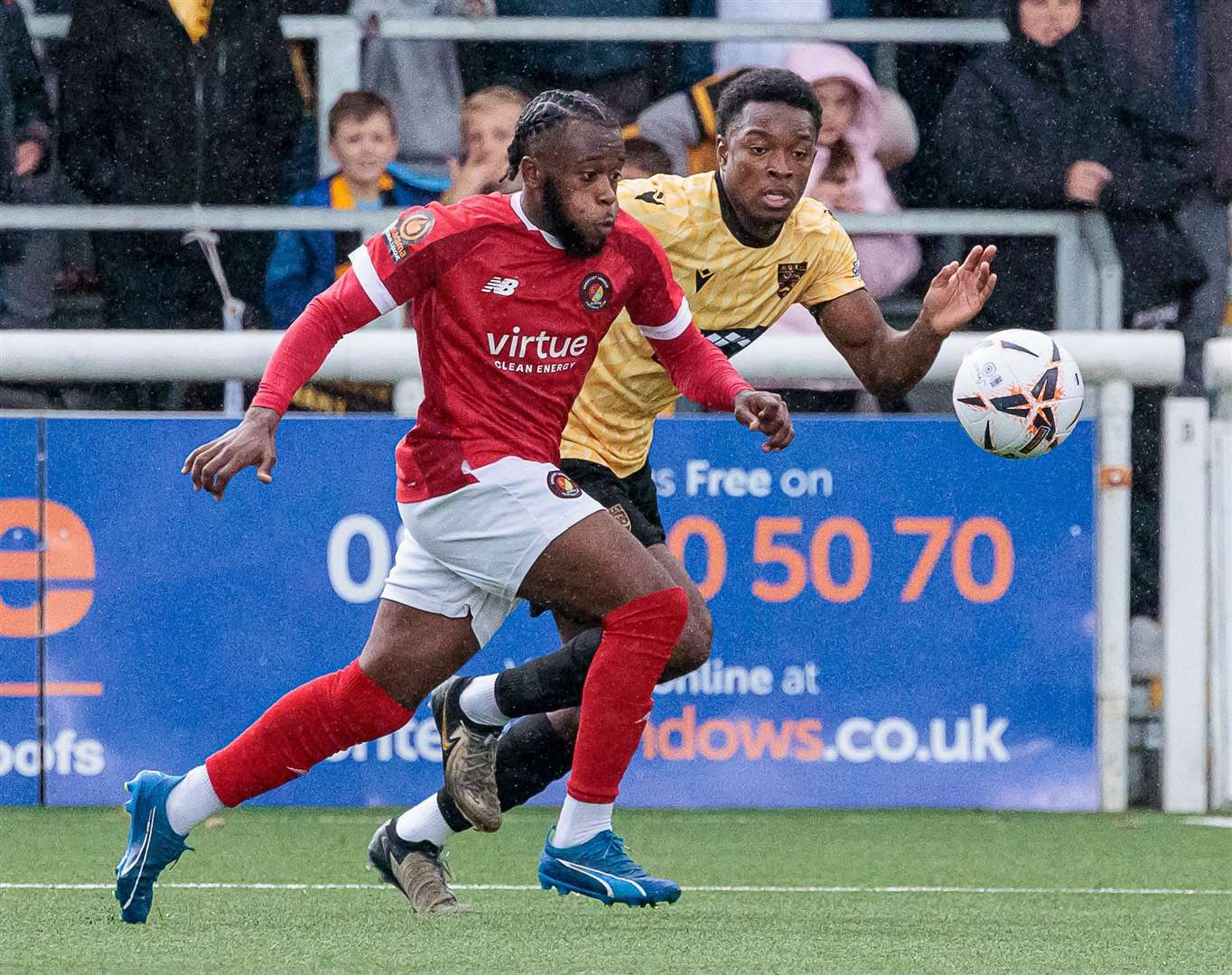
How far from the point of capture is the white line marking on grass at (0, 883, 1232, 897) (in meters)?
5.33

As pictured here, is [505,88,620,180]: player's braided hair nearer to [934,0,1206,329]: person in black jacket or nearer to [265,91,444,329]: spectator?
[265,91,444,329]: spectator

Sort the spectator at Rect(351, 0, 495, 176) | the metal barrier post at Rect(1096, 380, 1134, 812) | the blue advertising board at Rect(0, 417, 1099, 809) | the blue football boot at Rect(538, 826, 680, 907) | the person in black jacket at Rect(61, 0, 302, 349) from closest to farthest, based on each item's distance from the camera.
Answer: the blue football boot at Rect(538, 826, 680, 907), the blue advertising board at Rect(0, 417, 1099, 809), the metal barrier post at Rect(1096, 380, 1134, 812), the person in black jacket at Rect(61, 0, 302, 349), the spectator at Rect(351, 0, 495, 176)

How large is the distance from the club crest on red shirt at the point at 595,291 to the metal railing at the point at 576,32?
12.0 ft

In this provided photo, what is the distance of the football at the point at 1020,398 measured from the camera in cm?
521

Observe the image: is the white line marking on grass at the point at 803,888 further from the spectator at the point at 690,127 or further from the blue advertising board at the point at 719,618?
the spectator at the point at 690,127

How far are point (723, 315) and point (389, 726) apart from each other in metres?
1.38

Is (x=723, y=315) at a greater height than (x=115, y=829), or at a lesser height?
greater

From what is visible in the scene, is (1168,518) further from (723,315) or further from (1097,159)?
(723,315)

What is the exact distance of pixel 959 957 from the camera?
4.18 m

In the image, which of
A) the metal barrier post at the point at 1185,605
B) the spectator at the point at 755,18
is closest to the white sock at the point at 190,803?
the metal barrier post at the point at 1185,605

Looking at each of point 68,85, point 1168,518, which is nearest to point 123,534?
point 68,85

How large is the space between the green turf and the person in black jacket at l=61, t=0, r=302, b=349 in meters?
2.14

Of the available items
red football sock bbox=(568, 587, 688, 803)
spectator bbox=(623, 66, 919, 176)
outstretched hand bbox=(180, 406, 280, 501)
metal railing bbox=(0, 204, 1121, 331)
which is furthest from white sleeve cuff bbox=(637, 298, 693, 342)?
spectator bbox=(623, 66, 919, 176)

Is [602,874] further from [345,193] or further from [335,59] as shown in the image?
[335,59]
